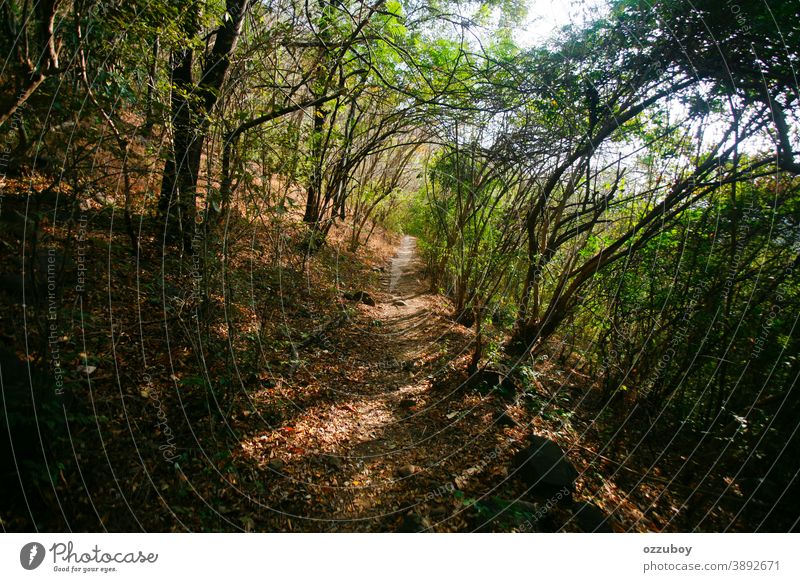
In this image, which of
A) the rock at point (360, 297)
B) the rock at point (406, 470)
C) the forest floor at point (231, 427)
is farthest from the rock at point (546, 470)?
the rock at point (360, 297)

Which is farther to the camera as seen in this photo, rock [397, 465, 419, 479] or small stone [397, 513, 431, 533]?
rock [397, 465, 419, 479]

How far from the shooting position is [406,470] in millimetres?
3910

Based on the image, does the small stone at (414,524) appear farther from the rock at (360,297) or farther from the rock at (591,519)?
the rock at (360,297)

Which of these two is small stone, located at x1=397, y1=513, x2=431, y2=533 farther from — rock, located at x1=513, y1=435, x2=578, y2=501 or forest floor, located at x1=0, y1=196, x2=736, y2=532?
rock, located at x1=513, y1=435, x2=578, y2=501

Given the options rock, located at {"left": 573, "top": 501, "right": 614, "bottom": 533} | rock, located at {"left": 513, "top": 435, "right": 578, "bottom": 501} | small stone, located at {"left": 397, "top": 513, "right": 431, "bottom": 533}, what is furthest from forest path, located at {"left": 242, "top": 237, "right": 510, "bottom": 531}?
rock, located at {"left": 573, "top": 501, "right": 614, "bottom": 533}

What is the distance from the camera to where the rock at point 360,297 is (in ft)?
33.5

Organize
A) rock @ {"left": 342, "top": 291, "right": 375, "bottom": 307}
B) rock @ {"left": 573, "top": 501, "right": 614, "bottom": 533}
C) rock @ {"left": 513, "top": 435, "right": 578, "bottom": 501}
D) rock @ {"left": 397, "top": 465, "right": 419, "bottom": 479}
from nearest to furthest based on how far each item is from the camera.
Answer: rock @ {"left": 573, "top": 501, "right": 614, "bottom": 533}, rock @ {"left": 513, "top": 435, "right": 578, "bottom": 501}, rock @ {"left": 397, "top": 465, "right": 419, "bottom": 479}, rock @ {"left": 342, "top": 291, "right": 375, "bottom": 307}

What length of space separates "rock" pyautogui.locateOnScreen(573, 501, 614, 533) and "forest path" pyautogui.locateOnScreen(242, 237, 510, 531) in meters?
1.01

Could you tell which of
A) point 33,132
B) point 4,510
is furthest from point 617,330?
point 33,132

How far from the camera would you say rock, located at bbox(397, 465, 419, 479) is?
3.85m

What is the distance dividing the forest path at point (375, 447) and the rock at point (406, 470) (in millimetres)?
12

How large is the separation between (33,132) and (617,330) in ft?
25.4

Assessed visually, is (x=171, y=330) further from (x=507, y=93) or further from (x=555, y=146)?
(x=555, y=146)
